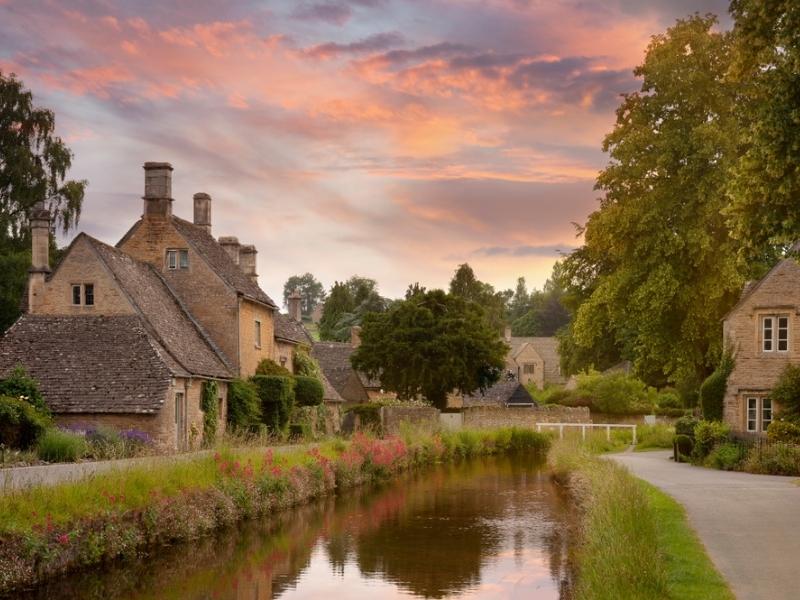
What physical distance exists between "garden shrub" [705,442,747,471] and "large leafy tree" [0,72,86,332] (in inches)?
1459

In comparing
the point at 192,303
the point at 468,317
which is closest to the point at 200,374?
the point at 192,303

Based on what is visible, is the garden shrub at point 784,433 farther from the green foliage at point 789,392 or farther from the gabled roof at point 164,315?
the gabled roof at point 164,315

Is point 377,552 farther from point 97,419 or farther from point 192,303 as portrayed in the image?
point 192,303

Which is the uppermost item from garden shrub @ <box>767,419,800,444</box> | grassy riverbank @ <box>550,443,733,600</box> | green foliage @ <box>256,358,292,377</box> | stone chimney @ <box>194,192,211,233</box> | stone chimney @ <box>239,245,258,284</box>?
stone chimney @ <box>194,192,211,233</box>

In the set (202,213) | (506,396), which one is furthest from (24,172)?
(506,396)

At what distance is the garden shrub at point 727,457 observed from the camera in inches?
1283

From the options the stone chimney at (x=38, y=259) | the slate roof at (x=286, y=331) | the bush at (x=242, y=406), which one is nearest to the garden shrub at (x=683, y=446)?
the bush at (x=242, y=406)

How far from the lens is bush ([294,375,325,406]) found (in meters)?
47.2

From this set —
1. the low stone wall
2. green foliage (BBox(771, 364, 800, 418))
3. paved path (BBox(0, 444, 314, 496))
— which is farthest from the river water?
the low stone wall

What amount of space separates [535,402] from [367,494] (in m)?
52.6

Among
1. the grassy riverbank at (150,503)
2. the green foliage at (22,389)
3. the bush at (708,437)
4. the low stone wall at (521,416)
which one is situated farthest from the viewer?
the low stone wall at (521,416)

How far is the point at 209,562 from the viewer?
18688mm

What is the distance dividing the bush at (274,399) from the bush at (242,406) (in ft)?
3.54

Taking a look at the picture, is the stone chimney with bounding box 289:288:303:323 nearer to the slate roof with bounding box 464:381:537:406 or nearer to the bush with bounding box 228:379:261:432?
the slate roof with bounding box 464:381:537:406
